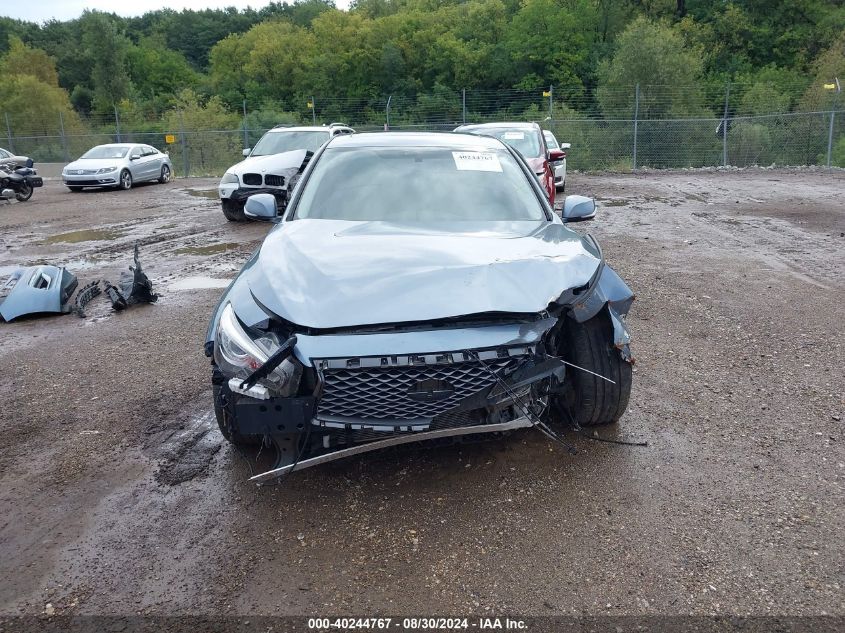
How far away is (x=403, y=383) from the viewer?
9.69 ft

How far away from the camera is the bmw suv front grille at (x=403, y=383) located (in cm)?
291

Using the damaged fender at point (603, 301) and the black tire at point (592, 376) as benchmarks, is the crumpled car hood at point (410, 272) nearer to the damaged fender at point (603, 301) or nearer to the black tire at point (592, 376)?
the damaged fender at point (603, 301)

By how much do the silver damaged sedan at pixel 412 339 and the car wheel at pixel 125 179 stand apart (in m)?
19.6

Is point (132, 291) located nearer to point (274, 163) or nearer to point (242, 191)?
point (242, 191)

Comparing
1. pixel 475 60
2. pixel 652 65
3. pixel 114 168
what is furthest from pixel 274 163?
pixel 475 60

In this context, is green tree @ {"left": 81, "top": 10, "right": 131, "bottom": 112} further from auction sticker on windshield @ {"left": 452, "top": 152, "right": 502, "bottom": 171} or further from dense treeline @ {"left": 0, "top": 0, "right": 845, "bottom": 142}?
auction sticker on windshield @ {"left": 452, "top": 152, "right": 502, "bottom": 171}

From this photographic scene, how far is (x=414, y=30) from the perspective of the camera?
65875mm

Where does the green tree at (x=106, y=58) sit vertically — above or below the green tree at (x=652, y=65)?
above

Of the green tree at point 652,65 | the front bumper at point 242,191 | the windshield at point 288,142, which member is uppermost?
the green tree at point 652,65

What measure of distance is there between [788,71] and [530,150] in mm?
45650

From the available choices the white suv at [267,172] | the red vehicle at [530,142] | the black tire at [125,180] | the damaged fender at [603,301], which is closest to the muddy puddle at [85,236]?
the white suv at [267,172]

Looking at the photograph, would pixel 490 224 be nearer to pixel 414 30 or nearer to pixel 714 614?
pixel 714 614

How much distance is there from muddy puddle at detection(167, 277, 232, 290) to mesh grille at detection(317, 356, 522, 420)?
5334 mm

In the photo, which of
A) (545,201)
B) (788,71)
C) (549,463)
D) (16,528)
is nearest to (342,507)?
(549,463)
